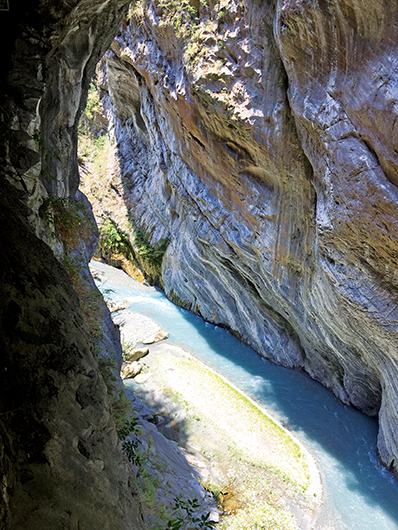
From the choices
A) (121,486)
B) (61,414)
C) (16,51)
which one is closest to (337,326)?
(121,486)

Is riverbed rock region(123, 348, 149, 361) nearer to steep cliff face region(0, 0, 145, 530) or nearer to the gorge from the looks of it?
the gorge

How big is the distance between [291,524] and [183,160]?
443 inches

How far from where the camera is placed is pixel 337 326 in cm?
926

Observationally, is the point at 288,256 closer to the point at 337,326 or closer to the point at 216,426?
the point at 337,326

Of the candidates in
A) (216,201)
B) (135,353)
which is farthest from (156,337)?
(216,201)

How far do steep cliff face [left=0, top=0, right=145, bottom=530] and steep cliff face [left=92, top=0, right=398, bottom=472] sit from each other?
4652 millimetres

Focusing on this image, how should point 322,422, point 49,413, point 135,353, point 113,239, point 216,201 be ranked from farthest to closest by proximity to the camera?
point 113,239 → point 135,353 → point 216,201 → point 322,422 → point 49,413

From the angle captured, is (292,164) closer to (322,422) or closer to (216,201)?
(216,201)

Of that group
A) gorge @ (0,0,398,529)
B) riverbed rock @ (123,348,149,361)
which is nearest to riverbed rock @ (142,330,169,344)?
riverbed rock @ (123,348,149,361)

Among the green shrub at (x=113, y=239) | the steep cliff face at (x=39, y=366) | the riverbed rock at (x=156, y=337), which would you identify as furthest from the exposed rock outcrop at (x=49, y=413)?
the green shrub at (x=113, y=239)

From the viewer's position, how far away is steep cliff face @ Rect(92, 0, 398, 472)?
20.1 ft

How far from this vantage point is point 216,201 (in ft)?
38.2

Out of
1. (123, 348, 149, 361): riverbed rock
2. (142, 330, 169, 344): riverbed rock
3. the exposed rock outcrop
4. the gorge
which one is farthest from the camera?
(142, 330, 169, 344): riverbed rock

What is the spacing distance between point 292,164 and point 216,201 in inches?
141
